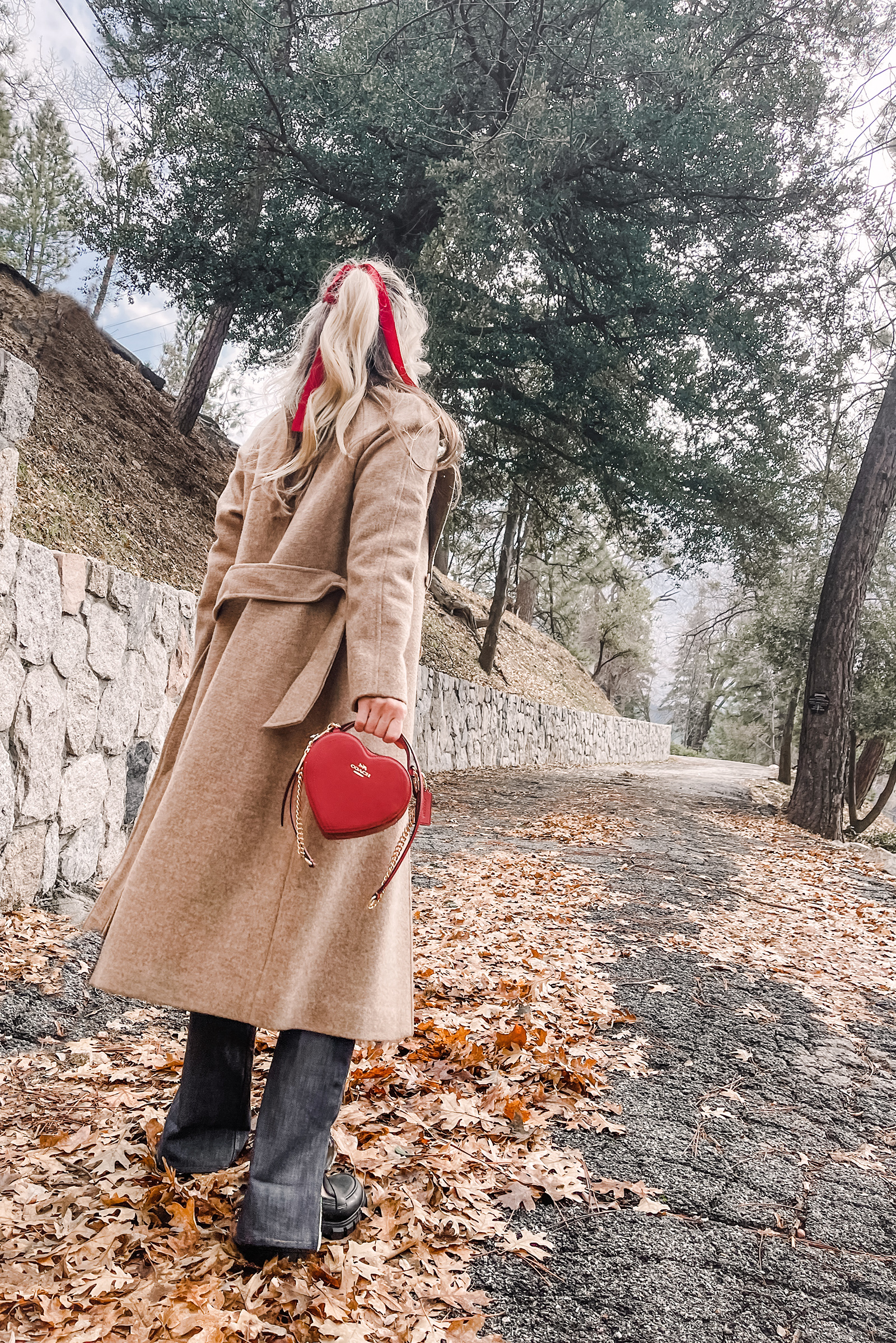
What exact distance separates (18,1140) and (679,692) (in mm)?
48180

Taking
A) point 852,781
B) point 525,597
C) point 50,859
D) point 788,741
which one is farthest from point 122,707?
point 525,597

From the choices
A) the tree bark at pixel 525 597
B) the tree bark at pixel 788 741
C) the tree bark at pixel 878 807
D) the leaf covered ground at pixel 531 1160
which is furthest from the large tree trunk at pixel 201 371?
the tree bark at pixel 525 597

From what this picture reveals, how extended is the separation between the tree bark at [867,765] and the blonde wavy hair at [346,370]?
14900 millimetres

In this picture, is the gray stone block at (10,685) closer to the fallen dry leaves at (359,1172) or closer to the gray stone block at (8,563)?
the gray stone block at (8,563)

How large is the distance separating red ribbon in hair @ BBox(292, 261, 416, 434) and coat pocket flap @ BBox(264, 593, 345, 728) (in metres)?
0.50

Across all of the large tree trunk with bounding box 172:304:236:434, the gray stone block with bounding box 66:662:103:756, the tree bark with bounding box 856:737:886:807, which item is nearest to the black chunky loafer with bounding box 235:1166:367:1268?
the gray stone block with bounding box 66:662:103:756

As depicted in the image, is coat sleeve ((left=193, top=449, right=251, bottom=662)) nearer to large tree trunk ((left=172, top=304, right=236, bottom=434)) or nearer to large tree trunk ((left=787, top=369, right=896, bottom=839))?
large tree trunk ((left=787, top=369, right=896, bottom=839))

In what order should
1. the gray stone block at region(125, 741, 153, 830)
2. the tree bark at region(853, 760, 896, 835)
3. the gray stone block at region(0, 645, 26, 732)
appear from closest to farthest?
the gray stone block at region(0, 645, 26, 732) → the gray stone block at region(125, 741, 153, 830) → the tree bark at region(853, 760, 896, 835)

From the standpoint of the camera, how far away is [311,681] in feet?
5.73

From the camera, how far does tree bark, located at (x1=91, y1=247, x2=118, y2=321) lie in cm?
925

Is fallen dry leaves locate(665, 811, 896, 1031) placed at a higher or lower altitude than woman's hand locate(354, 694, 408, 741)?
lower

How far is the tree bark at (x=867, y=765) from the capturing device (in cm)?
1520

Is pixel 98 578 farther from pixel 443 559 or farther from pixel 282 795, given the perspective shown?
pixel 443 559

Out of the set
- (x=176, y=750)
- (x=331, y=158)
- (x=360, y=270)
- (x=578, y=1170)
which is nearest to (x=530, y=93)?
(x=331, y=158)
